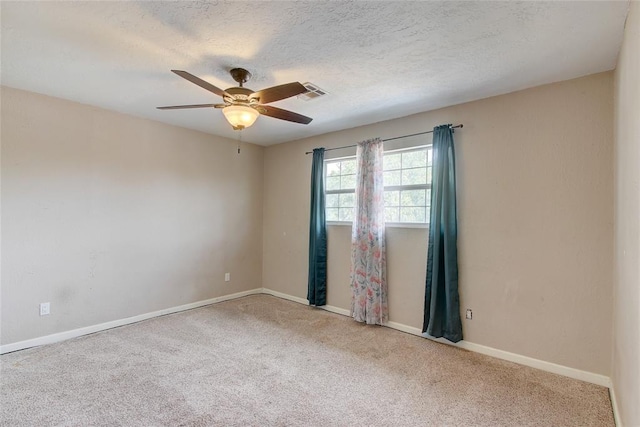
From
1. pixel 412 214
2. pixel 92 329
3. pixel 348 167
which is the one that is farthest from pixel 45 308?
pixel 412 214

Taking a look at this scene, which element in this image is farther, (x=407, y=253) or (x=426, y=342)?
(x=407, y=253)

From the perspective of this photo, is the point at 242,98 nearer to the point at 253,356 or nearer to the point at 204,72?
the point at 204,72

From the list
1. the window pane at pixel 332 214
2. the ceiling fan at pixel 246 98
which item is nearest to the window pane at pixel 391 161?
the window pane at pixel 332 214

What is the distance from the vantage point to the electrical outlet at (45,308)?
10.4ft

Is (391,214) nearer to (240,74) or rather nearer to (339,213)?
(339,213)

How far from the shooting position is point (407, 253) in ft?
11.9

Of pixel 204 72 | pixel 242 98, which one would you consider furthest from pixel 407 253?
pixel 204 72

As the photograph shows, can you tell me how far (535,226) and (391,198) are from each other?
1.53m

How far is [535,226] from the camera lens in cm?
279

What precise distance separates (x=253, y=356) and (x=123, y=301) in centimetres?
196

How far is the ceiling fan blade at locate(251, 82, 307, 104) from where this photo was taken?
2098 millimetres

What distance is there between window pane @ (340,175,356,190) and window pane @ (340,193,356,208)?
114 mm

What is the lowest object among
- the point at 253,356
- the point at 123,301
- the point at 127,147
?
the point at 253,356

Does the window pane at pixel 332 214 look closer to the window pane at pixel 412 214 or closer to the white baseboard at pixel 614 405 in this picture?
the window pane at pixel 412 214
